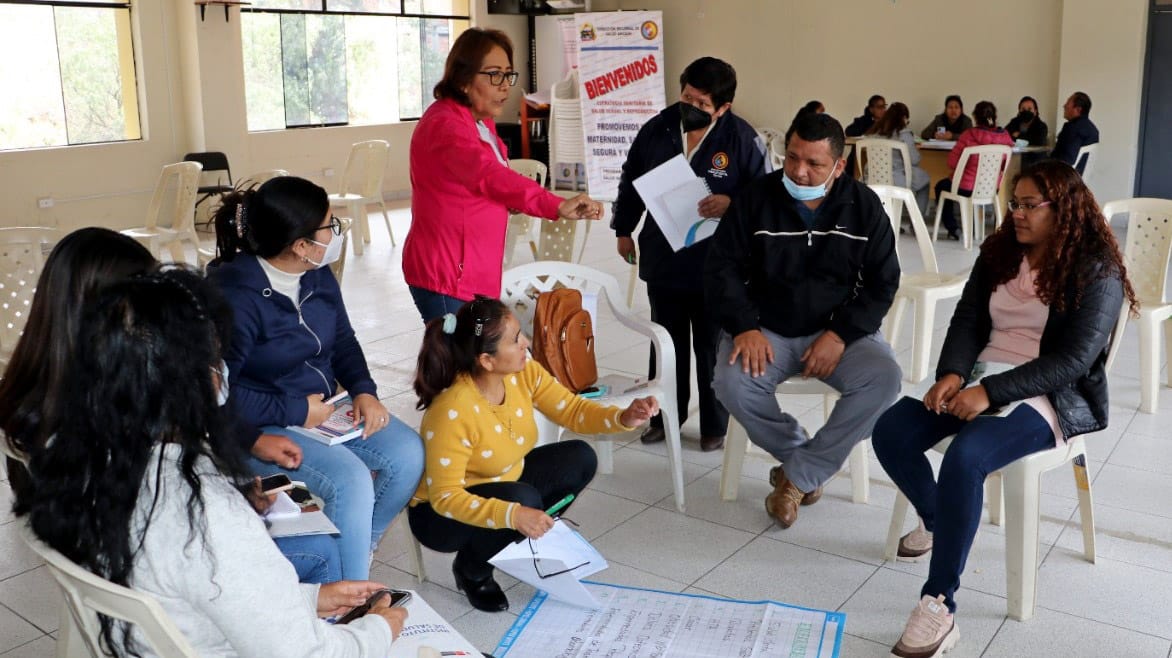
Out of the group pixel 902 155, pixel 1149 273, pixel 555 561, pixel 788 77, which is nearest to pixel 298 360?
pixel 555 561

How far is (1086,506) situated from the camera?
2.81m

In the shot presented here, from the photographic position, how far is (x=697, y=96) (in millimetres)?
3398

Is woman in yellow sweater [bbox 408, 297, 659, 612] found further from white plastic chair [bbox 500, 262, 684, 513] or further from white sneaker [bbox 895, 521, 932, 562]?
white sneaker [bbox 895, 521, 932, 562]

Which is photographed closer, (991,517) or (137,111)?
(991,517)

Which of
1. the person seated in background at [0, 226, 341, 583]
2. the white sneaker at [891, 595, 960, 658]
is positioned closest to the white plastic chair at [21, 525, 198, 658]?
the person seated in background at [0, 226, 341, 583]

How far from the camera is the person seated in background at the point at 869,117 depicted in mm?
9844

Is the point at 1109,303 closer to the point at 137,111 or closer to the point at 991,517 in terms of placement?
the point at 991,517

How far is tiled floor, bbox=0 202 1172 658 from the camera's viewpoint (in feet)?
8.21

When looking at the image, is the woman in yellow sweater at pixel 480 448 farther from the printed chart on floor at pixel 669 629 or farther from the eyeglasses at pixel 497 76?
the eyeglasses at pixel 497 76

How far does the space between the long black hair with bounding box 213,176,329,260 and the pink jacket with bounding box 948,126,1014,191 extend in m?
6.80

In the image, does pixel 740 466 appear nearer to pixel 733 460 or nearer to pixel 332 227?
pixel 733 460

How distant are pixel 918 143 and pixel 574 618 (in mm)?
7808

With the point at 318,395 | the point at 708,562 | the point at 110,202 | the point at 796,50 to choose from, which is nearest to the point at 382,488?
the point at 318,395

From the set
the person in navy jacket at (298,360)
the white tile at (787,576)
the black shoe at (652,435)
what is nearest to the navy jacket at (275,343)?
the person in navy jacket at (298,360)
